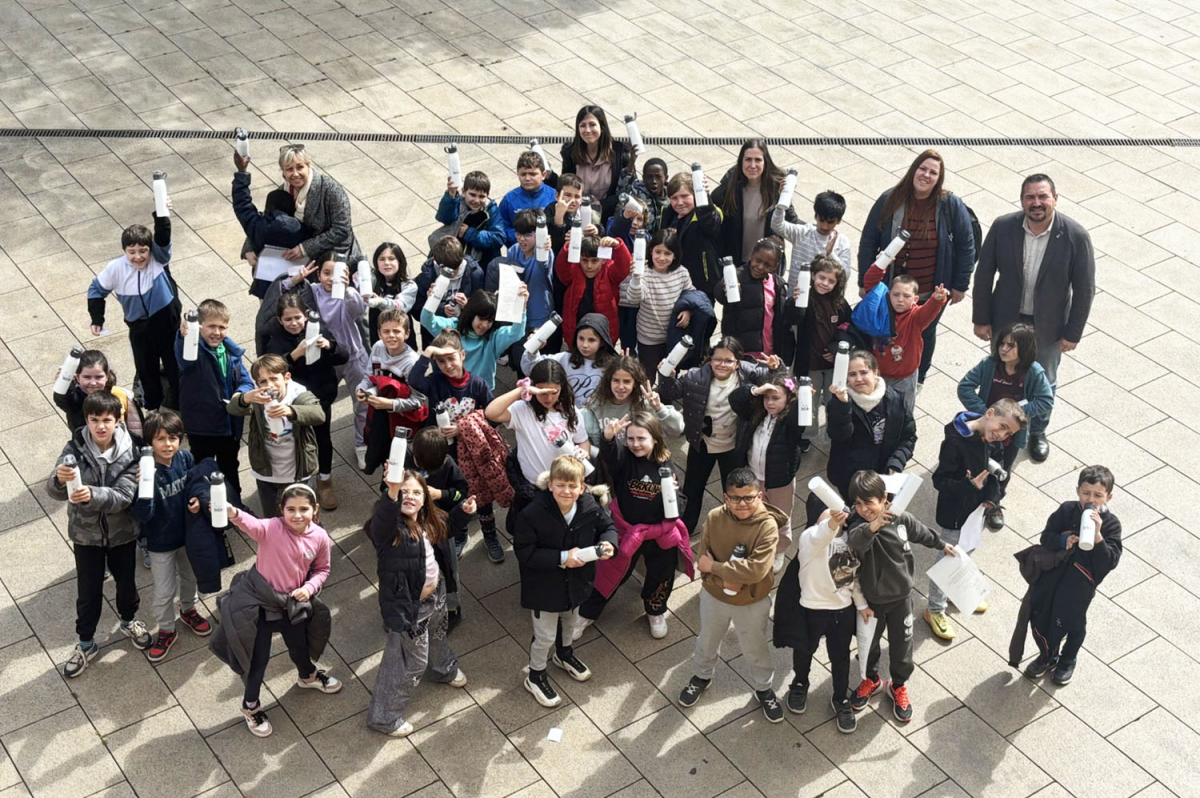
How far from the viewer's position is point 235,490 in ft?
28.9

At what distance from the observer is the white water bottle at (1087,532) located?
7.23 meters

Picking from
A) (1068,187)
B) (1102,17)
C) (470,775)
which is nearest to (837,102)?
(1068,187)

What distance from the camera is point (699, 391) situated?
8289mm

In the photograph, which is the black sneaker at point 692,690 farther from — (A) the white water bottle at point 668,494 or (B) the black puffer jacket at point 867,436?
(B) the black puffer jacket at point 867,436

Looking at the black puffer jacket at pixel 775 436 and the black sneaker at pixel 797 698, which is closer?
the black sneaker at pixel 797 698

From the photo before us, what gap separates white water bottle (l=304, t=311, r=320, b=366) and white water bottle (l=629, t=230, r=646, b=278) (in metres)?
2.10

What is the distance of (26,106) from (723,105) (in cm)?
711

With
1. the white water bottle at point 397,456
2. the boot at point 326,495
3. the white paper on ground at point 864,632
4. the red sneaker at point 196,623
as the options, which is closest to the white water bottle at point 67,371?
the red sneaker at point 196,623

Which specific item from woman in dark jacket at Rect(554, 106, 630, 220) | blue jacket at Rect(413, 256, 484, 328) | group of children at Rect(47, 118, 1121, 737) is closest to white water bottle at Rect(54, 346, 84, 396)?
group of children at Rect(47, 118, 1121, 737)

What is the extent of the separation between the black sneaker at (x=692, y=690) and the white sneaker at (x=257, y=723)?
2.26 metres

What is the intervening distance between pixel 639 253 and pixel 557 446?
5.70 feet

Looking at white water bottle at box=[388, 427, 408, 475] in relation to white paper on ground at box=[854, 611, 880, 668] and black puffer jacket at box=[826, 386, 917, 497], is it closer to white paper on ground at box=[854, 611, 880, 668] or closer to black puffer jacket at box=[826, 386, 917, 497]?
white paper on ground at box=[854, 611, 880, 668]

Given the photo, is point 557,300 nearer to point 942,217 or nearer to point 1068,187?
point 942,217

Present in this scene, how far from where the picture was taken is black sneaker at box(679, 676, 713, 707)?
301 inches
